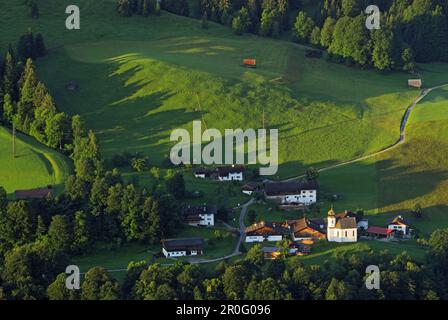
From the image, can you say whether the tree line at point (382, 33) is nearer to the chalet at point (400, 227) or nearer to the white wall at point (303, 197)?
the white wall at point (303, 197)

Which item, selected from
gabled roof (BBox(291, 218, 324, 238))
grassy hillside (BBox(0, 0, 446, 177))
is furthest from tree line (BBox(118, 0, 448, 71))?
gabled roof (BBox(291, 218, 324, 238))

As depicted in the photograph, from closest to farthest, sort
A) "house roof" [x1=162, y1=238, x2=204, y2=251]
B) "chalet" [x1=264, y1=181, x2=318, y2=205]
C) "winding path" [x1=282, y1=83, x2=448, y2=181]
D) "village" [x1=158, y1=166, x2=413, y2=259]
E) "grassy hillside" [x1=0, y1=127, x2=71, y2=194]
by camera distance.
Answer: "house roof" [x1=162, y1=238, x2=204, y2=251] → "village" [x1=158, y1=166, x2=413, y2=259] → "chalet" [x1=264, y1=181, x2=318, y2=205] → "grassy hillside" [x1=0, y1=127, x2=71, y2=194] → "winding path" [x1=282, y1=83, x2=448, y2=181]

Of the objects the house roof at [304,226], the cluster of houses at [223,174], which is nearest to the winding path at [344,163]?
the house roof at [304,226]

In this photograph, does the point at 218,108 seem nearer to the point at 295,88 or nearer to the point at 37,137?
the point at 295,88

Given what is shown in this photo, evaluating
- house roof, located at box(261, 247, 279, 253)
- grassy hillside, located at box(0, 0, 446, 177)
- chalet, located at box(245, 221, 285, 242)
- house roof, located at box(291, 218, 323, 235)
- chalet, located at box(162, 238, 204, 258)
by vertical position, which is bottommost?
chalet, located at box(162, 238, 204, 258)

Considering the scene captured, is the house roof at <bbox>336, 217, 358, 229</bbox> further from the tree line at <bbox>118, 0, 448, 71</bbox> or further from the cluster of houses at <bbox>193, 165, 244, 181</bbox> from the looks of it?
the tree line at <bbox>118, 0, 448, 71</bbox>

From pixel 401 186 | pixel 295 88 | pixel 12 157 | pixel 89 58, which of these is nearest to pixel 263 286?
pixel 401 186

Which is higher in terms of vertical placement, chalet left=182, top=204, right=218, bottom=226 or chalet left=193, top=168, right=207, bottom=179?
chalet left=193, top=168, right=207, bottom=179
